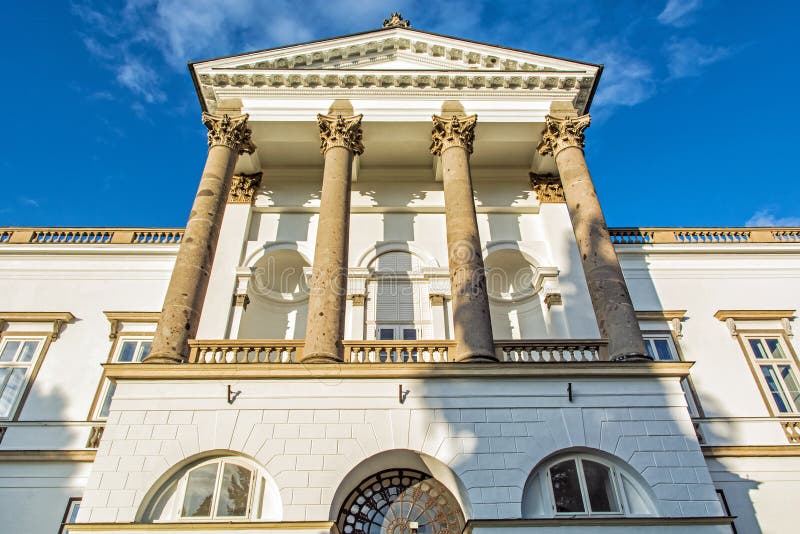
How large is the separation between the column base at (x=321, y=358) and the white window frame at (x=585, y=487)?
4.70 metres

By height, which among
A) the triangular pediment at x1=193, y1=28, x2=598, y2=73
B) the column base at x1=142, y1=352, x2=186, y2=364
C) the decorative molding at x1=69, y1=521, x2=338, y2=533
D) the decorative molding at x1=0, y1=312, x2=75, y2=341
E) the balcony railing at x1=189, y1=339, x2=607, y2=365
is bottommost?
the decorative molding at x1=69, y1=521, x2=338, y2=533

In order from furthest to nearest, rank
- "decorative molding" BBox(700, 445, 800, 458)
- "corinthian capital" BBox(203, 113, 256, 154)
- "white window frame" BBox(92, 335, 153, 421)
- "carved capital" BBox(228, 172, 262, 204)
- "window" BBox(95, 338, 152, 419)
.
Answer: "carved capital" BBox(228, 172, 262, 204), "corinthian capital" BBox(203, 113, 256, 154), "window" BBox(95, 338, 152, 419), "white window frame" BBox(92, 335, 153, 421), "decorative molding" BBox(700, 445, 800, 458)

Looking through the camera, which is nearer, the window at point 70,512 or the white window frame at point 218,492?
the white window frame at point 218,492

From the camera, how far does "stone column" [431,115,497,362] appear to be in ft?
43.0

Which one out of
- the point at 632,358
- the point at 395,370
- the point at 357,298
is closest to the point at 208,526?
Answer: the point at 395,370

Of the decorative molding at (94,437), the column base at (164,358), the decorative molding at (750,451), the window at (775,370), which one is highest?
the window at (775,370)

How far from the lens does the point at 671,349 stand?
17391 mm

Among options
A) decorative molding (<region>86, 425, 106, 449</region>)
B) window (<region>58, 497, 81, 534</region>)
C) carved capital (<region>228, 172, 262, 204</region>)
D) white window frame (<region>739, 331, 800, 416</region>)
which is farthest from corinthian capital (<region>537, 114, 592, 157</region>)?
window (<region>58, 497, 81, 534</region>)

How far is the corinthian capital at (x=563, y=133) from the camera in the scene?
57.3ft

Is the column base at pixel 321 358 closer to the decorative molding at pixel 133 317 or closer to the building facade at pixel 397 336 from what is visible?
the building facade at pixel 397 336

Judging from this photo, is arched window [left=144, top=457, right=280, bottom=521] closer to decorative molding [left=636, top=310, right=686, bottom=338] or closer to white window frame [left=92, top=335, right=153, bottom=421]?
white window frame [left=92, top=335, right=153, bottom=421]

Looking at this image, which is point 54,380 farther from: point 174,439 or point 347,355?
point 347,355

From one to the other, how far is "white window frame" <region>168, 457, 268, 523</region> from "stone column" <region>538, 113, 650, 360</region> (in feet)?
25.2

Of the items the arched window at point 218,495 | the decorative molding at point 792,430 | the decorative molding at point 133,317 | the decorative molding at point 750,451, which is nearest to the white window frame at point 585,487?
the decorative molding at point 750,451
